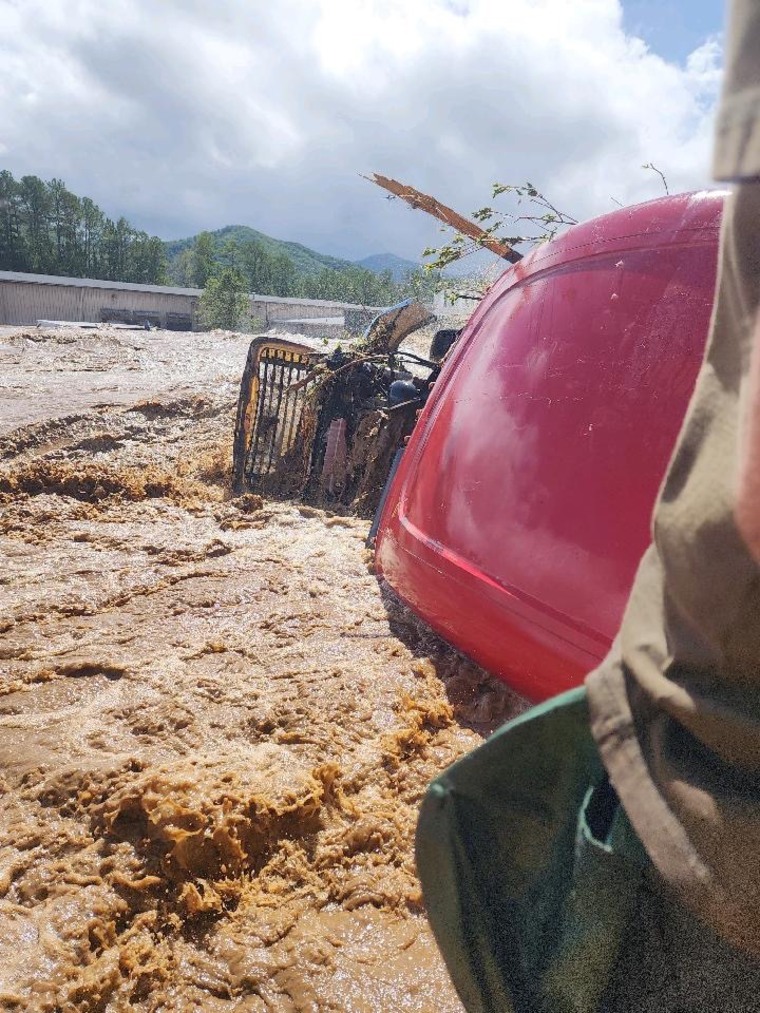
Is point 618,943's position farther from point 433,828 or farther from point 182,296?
point 182,296

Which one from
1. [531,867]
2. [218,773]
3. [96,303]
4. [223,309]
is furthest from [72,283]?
[531,867]

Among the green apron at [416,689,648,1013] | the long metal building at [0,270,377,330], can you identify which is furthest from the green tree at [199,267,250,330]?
the green apron at [416,689,648,1013]

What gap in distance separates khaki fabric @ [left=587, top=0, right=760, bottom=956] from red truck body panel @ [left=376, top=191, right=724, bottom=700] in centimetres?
76

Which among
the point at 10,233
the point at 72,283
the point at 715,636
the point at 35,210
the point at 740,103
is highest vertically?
the point at 35,210

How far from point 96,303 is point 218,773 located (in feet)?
128

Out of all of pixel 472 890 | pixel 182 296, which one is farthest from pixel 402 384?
pixel 182 296

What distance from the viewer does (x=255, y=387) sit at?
645 cm

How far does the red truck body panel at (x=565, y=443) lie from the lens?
1519mm

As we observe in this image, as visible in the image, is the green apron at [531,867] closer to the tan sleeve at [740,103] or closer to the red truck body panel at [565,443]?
the tan sleeve at [740,103]

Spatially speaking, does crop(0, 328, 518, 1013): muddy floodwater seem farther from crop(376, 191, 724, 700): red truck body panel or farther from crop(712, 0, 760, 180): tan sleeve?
crop(712, 0, 760, 180): tan sleeve

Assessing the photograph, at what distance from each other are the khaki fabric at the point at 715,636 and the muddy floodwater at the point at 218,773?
1076mm

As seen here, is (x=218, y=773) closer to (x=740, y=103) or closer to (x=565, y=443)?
(x=565, y=443)

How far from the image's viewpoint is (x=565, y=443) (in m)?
1.66

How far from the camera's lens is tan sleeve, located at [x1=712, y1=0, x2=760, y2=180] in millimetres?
599
